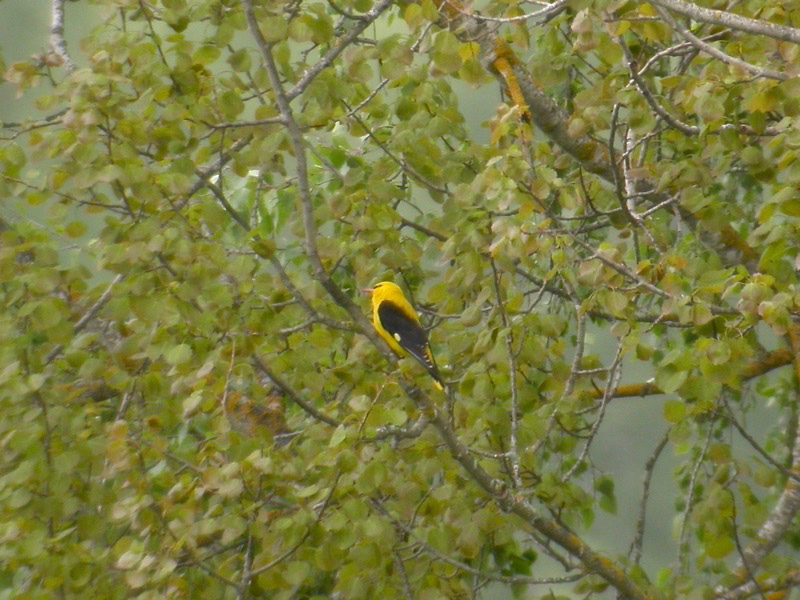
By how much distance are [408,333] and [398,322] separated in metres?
0.21

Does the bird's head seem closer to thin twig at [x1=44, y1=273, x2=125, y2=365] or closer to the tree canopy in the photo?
the tree canopy

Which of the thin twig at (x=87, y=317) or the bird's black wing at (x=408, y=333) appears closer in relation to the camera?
the thin twig at (x=87, y=317)

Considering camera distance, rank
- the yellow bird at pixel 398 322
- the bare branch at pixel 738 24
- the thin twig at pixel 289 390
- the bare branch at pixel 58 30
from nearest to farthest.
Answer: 1. the bare branch at pixel 738 24
2. the thin twig at pixel 289 390
3. the bare branch at pixel 58 30
4. the yellow bird at pixel 398 322

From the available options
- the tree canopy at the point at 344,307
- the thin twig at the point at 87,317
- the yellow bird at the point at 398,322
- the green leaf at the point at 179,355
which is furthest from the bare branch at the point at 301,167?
the yellow bird at the point at 398,322

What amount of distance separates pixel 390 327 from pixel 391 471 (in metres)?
1.37

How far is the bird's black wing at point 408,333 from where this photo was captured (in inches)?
143

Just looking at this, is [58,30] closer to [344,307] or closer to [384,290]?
[384,290]

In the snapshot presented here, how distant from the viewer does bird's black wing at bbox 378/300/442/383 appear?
3.64 meters

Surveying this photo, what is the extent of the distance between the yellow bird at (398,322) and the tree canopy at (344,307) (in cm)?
37

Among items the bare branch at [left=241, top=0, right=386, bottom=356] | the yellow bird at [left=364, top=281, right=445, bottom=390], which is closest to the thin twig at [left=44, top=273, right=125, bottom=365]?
the bare branch at [left=241, top=0, right=386, bottom=356]

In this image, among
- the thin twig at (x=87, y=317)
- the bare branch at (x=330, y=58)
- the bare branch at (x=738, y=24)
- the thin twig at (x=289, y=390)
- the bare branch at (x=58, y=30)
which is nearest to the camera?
the bare branch at (x=738, y=24)

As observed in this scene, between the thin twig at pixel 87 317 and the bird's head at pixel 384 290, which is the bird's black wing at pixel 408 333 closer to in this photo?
the bird's head at pixel 384 290

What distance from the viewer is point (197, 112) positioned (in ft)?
8.98

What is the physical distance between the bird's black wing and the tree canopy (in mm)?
244
